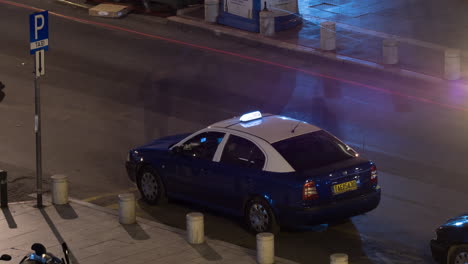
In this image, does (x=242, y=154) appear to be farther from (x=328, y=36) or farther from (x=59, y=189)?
(x=328, y=36)

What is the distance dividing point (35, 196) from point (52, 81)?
24.1 feet

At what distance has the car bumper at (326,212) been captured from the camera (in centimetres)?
1314

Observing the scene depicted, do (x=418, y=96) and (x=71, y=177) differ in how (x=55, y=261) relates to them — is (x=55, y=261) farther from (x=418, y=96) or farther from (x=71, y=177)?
(x=418, y=96)

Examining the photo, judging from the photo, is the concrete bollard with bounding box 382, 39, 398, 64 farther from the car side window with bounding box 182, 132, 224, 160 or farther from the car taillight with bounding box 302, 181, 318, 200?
the car taillight with bounding box 302, 181, 318, 200

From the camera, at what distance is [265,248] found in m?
12.3

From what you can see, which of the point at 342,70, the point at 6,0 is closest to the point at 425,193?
the point at 342,70

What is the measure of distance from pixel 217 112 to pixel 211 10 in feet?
26.3

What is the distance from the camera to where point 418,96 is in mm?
21234

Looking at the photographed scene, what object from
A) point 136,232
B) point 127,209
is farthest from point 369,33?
point 136,232

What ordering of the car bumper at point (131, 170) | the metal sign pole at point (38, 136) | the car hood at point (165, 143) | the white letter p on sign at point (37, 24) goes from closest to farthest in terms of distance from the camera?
the white letter p on sign at point (37, 24) < the metal sign pole at point (38, 136) < the car hood at point (165, 143) < the car bumper at point (131, 170)

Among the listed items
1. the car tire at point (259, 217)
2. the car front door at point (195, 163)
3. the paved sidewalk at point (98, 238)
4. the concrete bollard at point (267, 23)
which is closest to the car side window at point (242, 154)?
the car front door at point (195, 163)

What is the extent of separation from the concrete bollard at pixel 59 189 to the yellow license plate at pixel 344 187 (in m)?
4.43

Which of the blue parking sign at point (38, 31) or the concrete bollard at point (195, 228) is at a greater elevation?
the blue parking sign at point (38, 31)

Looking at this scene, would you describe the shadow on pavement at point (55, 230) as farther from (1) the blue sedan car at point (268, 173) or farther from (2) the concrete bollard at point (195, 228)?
Answer: (1) the blue sedan car at point (268, 173)
